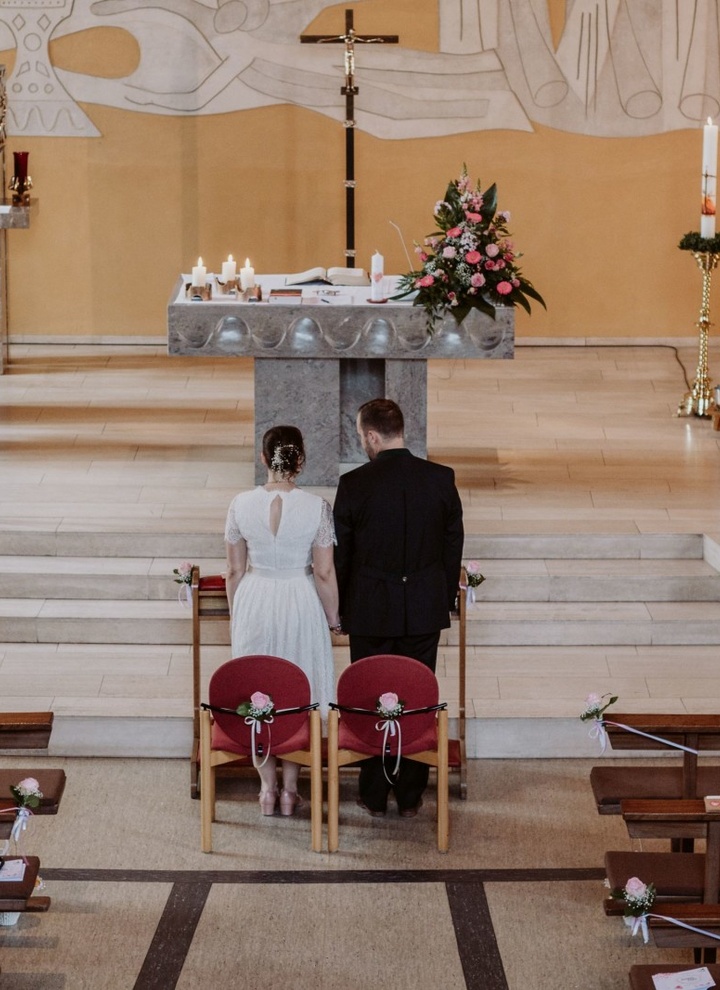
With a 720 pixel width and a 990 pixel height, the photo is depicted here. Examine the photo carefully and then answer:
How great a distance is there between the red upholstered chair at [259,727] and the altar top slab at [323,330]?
290 cm

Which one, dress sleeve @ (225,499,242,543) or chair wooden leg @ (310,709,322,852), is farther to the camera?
dress sleeve @ (225,499,242,543)

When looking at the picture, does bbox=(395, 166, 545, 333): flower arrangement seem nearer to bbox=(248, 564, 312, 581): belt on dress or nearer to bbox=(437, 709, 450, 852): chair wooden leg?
bbox=(248, 564, 312, 581): belt on dress

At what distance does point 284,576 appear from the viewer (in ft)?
19.3

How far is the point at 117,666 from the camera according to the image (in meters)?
7.02

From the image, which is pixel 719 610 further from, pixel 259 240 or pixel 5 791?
pixel 259 240

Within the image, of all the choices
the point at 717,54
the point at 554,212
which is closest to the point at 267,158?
the point at 554,212

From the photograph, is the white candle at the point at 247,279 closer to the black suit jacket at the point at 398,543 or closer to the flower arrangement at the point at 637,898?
the black suit jacket at the point at 398,543

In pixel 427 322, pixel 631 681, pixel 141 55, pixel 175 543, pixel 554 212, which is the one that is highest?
pixel 141 55

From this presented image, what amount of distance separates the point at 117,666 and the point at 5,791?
6.36 ft

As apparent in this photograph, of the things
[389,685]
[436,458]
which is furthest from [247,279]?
[389,685]

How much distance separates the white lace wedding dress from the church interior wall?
257 inches

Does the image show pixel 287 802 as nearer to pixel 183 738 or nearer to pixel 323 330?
pixel 183 738

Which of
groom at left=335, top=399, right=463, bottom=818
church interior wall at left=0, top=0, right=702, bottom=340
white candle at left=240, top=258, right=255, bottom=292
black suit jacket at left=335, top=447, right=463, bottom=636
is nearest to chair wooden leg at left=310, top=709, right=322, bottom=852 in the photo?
groom at left=335, top=399, right=463, bottom=818

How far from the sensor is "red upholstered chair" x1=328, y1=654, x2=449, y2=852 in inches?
219
